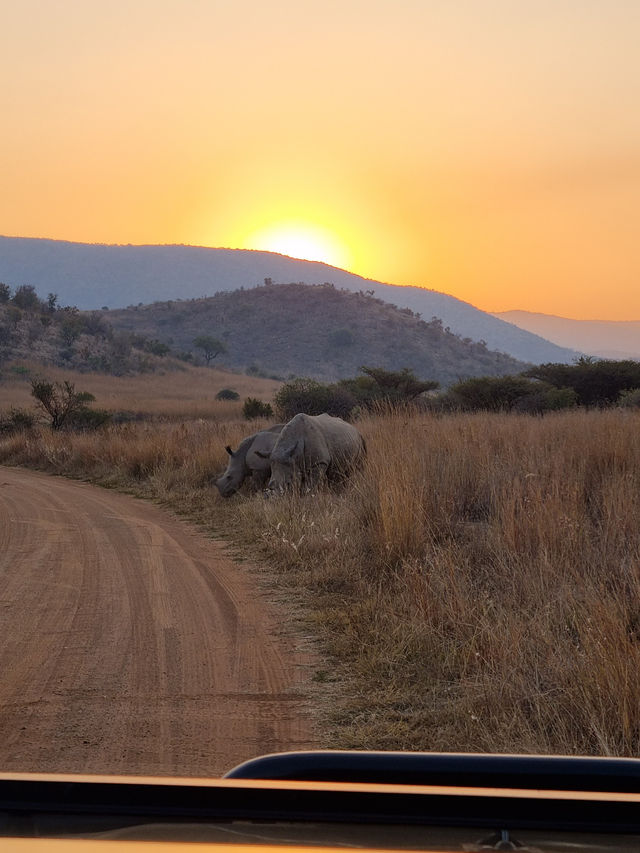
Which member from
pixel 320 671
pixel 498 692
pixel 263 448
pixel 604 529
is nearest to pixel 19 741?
pixel 320 671

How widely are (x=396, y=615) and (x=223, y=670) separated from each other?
55.5 inches

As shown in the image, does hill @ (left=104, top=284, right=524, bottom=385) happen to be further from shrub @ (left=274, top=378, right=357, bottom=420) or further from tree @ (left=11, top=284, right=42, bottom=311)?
shrub @ (left=274, top=378, right=357, bottom=420)

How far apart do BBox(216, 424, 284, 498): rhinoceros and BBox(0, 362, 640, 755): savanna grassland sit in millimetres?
311

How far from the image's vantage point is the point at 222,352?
81.9m

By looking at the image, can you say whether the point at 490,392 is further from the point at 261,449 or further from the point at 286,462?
the point at 286,462

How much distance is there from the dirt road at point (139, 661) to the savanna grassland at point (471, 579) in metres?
0.41

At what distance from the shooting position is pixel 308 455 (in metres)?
12.9

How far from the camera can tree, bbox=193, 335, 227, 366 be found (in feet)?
257

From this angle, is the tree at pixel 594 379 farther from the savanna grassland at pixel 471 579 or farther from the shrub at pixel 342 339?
the shrub at pixel 342 339

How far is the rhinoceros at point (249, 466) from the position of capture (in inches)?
539

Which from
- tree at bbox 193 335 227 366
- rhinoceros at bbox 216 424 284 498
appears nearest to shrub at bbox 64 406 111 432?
rhinoceros at bbox 216 424 284 498

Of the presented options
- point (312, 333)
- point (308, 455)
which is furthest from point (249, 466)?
point (312, 333)

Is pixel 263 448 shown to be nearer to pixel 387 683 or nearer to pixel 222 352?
pixel 387 683

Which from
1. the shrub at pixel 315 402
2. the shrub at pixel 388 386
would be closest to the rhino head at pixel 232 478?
the shrub at pixel 315 402
